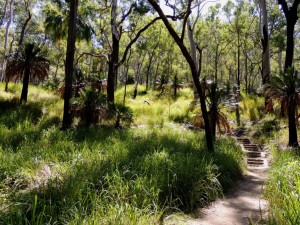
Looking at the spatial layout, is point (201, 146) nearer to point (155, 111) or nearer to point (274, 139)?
point (274, 139)

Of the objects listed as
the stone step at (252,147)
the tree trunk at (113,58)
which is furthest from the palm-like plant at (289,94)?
the tree trunk at (113,58)

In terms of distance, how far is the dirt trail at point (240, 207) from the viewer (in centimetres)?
440

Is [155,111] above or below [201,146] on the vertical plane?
above

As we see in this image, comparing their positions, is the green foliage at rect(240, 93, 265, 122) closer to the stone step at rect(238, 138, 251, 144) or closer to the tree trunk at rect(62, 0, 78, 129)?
the stone step at rect(238, 138, 251, 144)

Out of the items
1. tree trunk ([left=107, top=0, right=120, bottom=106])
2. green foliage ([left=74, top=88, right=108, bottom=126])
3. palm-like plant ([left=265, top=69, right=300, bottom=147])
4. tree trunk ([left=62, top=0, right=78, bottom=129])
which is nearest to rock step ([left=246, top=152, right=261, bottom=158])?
palm-like plant ([left=265, top=69, right=300, bottom=147])

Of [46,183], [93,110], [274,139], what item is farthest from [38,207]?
[274,139]

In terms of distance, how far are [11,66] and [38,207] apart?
1109 centimetres

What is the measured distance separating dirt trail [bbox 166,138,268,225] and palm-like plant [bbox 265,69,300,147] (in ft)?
8.91

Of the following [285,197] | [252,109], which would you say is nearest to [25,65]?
[252,109]

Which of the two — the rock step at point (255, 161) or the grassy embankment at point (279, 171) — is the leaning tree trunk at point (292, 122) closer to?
the grassy embankment at point (279, 171)

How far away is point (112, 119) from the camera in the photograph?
12.3 metres

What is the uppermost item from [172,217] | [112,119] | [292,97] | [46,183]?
[292,97]

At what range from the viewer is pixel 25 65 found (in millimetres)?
13273

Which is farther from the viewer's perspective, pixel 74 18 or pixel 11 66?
pixel 11 66
